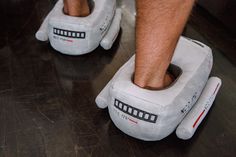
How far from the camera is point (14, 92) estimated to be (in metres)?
1.20

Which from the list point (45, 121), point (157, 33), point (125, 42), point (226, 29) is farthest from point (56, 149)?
point (226, 29)

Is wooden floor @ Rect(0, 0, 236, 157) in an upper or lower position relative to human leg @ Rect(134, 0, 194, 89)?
lower

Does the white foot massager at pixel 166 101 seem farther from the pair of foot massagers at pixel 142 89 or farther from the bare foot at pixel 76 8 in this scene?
the bare foot at pixel 76 8

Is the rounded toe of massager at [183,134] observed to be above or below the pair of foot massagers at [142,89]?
below

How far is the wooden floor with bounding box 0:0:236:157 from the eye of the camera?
1040mm

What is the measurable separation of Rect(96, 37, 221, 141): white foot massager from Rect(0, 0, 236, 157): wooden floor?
0.18 feet

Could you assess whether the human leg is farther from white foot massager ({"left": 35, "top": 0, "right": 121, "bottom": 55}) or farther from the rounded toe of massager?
white foot massager ({"left": 35, "top": 0, "right": 121, "bottom": 55})

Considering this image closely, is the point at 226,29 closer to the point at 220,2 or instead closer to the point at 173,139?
the point at 220,2

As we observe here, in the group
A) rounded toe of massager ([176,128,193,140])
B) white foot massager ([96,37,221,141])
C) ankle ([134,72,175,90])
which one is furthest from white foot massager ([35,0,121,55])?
rounded toe of massager ([176,128,193,140])

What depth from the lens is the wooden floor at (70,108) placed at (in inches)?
40.9

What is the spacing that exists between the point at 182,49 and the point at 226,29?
51cm

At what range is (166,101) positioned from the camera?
0.96 meters

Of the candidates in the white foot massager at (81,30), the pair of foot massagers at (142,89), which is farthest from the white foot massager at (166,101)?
the white foot massager at (81,30)

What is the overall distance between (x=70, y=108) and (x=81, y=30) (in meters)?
0.32
